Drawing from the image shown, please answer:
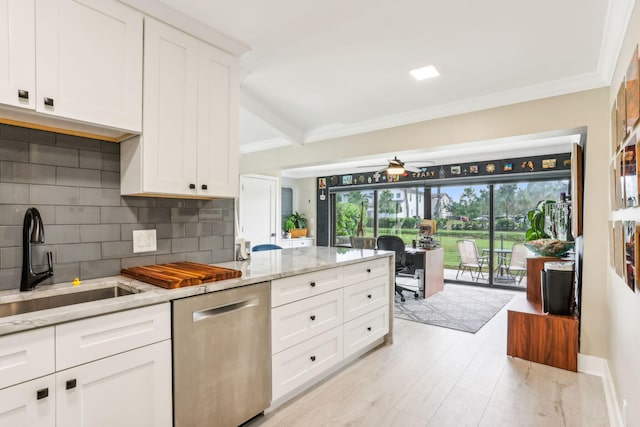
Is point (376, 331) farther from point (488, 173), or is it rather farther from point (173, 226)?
point (488, 173)

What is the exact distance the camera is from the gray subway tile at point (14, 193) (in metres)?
1.62

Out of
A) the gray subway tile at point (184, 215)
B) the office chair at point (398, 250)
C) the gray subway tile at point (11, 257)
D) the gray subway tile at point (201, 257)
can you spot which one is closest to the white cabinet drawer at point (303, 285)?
the gray subway tile at point (201, 257)

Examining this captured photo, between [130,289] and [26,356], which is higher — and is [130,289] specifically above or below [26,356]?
above

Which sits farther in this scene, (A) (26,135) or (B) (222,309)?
(B) (222,309)

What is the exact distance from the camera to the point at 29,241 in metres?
1.62

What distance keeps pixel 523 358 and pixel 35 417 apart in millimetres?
3372

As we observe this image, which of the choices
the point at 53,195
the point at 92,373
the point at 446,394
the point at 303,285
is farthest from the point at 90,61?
the point at 446,394

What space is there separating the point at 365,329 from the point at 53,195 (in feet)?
7.90

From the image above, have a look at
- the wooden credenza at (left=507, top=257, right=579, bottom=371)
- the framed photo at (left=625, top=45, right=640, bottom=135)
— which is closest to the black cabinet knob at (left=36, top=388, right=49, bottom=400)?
the framed photo at (left=625, top=45, right=640, bottom=135)

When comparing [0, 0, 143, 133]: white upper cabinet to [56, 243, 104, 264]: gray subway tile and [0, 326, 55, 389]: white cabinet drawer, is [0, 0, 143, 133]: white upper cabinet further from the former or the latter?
[0, 326, 55, 389]: white cabinet drawer

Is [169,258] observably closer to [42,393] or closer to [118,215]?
[118,215]

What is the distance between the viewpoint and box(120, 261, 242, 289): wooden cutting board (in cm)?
168

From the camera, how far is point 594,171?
269 centimetres

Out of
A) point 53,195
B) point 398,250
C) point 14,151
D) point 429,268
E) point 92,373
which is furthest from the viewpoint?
point 429,268
